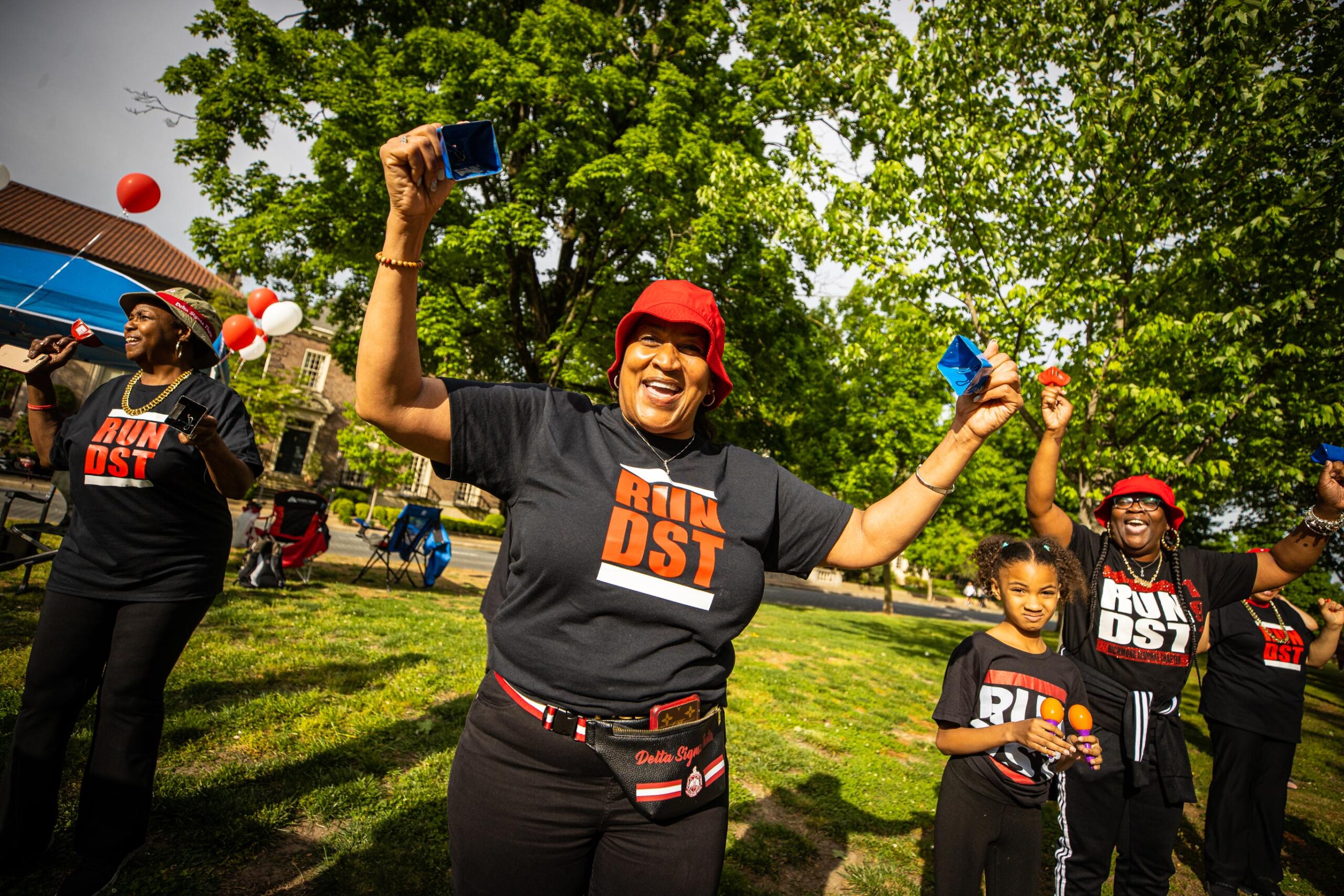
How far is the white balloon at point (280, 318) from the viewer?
7.62 m

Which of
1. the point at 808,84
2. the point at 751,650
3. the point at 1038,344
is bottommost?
the point at 751,650

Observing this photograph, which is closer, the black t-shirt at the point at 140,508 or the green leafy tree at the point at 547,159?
the black t-shirt at the point at 140,508

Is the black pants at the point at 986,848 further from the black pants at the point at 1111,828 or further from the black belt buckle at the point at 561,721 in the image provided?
the black belt buckle at the point at 561,721

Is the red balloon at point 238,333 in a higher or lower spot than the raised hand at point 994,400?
higher

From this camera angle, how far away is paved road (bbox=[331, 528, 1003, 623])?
55.9 ft

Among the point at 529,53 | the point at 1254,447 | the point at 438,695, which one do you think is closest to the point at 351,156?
the point at 529,53

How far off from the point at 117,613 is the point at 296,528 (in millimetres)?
7297

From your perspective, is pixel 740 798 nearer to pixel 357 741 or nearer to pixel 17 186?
pixel 357 741

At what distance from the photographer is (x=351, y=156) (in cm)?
1209

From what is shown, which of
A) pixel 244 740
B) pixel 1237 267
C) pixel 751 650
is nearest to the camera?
pixel 244 740

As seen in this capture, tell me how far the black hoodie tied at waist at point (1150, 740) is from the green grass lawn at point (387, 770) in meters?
1.35

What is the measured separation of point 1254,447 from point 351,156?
15366mm

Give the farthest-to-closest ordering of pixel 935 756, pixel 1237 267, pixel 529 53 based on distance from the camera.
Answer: pixel 529 53 < pixel 1237 267 < pixel 935 756

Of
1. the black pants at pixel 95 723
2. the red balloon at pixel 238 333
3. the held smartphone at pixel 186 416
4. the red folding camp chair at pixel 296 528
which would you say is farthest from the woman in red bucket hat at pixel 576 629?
the red folding camp chair at pixel 296 528
